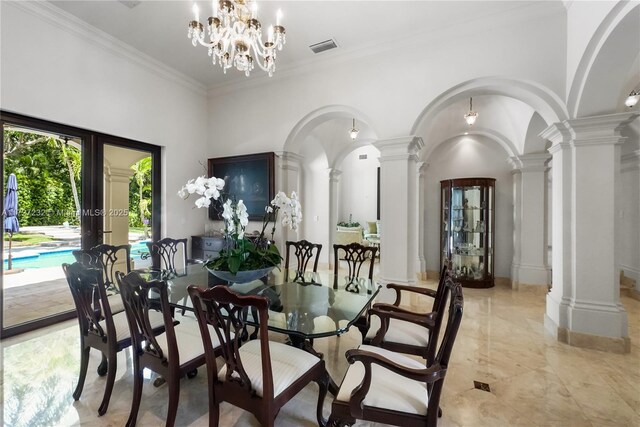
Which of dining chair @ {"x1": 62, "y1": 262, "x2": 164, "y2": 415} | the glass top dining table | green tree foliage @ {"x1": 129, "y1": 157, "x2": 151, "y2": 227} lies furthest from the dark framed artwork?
dining chair @ {"x1": 62, "y1": 262, "x2": 164, "y2": 415}

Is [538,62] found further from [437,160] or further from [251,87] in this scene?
[251,87]

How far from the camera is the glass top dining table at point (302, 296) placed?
5.37 ft

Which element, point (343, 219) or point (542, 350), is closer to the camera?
point (542, 350)

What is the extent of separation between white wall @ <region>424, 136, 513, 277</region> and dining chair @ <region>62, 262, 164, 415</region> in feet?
15.9

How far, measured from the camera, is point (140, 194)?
3.98m

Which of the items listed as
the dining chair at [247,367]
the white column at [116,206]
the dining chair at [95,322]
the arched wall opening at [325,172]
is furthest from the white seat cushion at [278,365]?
the arched wall opening at [325,172]

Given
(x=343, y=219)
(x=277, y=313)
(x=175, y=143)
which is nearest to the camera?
(x=277, y=313)

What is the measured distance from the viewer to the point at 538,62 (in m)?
2.83

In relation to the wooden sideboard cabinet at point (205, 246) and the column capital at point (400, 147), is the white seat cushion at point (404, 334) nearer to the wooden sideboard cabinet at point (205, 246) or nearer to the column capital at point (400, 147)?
the column capital at point (400, 147)

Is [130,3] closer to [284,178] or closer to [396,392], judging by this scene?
[284,178]

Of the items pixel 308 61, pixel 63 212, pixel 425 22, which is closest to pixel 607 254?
pixel 425 22

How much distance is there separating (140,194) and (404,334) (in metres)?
3.94

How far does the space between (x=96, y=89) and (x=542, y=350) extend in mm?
5624

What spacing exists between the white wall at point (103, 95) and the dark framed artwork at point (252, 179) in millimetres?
634
